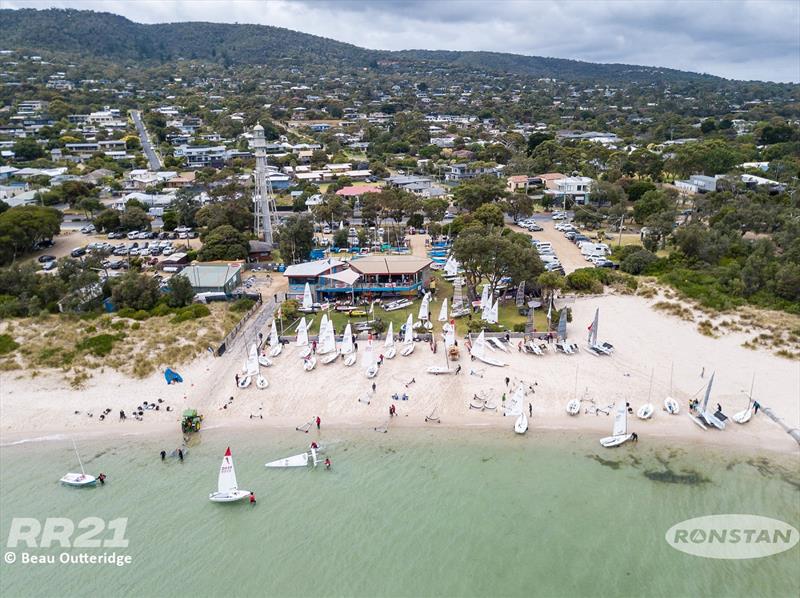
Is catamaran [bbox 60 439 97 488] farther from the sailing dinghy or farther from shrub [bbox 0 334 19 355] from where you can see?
shrub [bbox 0 334 19 355]

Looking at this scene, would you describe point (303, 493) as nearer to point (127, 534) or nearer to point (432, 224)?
point (127, 534)

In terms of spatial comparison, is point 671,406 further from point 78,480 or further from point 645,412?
point 78,480

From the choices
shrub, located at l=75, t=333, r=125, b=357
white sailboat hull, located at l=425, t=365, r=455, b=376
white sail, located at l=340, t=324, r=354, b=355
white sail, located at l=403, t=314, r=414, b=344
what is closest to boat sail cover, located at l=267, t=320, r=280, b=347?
white sail, located at l=340, t=324, r=354, b=355

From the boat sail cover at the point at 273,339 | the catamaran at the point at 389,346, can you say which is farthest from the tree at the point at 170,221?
the catamaran at the point at 389,346

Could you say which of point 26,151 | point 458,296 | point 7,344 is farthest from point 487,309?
point 26,151

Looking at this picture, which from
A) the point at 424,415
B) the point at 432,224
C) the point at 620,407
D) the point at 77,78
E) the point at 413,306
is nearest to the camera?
the point at 620,407

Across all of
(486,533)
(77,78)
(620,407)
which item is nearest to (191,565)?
(486,533)

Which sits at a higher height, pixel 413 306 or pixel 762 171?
pixel 762 171

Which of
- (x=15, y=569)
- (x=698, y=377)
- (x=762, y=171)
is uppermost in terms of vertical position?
(x=762, y=171)
